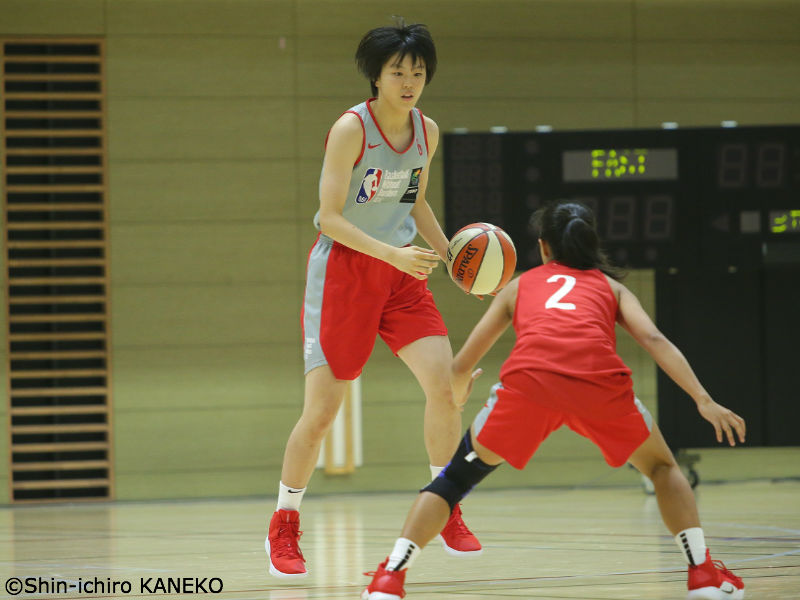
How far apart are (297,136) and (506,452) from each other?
492cm

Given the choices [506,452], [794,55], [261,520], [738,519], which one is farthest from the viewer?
[794,55]

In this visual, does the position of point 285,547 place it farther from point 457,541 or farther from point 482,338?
point 482,338

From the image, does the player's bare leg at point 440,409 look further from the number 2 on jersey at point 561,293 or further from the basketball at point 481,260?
the number 2 on jersey at point 561,293

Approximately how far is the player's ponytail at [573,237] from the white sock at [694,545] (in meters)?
0.68

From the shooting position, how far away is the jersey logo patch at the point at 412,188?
3.52m

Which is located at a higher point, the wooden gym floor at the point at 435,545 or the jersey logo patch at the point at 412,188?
the jersey logo patch at the point at 412,188

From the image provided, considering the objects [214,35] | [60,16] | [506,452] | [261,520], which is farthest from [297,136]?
[506,452]

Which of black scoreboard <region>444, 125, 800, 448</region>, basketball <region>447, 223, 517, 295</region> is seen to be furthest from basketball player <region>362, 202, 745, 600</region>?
black scoreboard <region>444, 125, 800, 448</region>

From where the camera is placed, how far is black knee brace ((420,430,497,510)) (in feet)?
8.80

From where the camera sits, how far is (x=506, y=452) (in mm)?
2676

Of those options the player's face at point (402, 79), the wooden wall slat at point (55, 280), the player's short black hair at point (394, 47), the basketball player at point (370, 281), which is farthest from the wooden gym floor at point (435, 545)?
the player's short black hair at point (394, 47)

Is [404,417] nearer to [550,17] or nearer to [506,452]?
[550,17]

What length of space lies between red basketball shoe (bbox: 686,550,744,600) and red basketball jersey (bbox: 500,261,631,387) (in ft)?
1.58

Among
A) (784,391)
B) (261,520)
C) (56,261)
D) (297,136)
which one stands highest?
(297,136)
